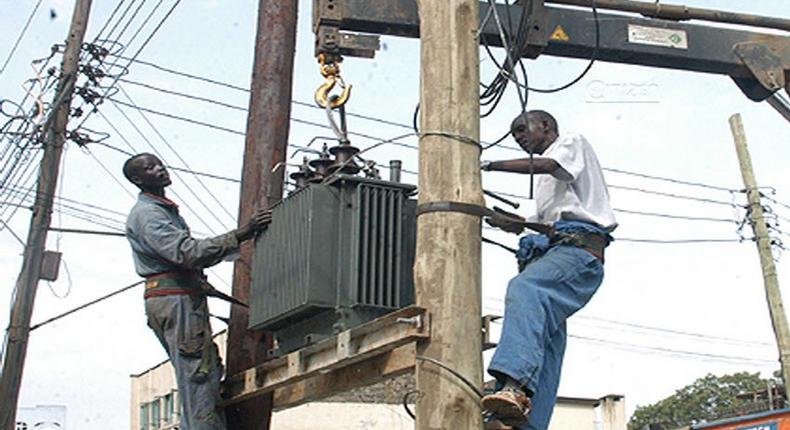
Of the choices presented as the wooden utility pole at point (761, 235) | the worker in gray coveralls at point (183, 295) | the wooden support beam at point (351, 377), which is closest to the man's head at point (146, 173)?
the worker in gray coveralls at point (183, 295)

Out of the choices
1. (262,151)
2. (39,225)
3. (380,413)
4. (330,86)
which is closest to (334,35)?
(330,86)

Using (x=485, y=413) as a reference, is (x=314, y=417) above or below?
above

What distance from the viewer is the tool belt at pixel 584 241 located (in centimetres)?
598

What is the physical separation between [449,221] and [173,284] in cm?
279

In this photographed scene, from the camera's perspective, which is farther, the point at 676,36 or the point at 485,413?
the point at 676,36

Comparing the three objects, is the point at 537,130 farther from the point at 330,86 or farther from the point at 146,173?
the point at 146,173

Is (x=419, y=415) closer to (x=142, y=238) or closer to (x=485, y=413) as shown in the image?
(x=485, y=413)

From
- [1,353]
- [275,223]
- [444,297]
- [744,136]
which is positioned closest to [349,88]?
[275,223]

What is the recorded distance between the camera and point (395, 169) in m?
6.54

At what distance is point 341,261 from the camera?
20.5 ft

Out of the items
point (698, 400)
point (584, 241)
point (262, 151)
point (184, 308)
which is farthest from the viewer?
point (698, 400)

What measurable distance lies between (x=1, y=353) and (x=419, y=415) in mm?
11249

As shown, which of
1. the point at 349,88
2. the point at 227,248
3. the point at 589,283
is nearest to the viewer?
the point at 589,283

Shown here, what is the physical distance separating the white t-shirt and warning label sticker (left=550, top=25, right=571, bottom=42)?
118 cm
